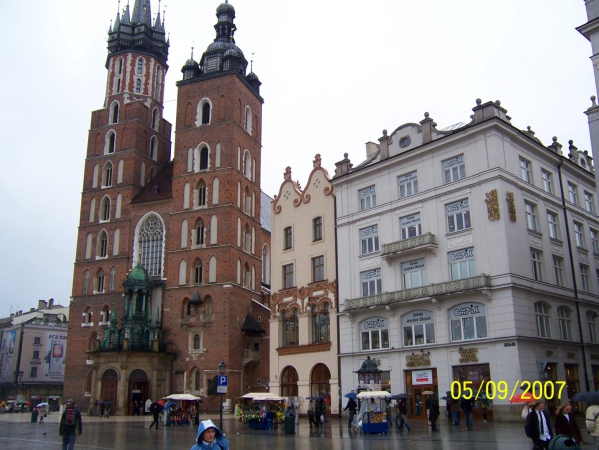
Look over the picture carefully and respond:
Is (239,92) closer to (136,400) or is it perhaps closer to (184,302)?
(184,302)

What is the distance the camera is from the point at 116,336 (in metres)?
50.3

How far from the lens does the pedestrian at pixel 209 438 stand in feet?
21.9

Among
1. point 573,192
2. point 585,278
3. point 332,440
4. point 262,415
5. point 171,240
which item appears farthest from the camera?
point 171,240

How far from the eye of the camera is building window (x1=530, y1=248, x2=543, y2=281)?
31.7 meters

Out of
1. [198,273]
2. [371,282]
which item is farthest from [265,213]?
[371,282]

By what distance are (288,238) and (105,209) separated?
26061 millimetres

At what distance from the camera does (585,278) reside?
35.4 meters

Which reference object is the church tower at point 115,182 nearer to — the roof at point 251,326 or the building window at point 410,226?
the roof at point 251,326

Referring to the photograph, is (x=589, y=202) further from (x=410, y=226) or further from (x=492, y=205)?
(x=410, y=226)

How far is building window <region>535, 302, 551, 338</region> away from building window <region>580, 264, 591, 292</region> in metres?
4.54

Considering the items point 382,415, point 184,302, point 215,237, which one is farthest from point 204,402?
point 382,415

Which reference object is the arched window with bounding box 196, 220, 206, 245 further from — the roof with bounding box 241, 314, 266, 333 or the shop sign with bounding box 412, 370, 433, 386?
the shop sign with bounding box 412, 370, 433, 386
